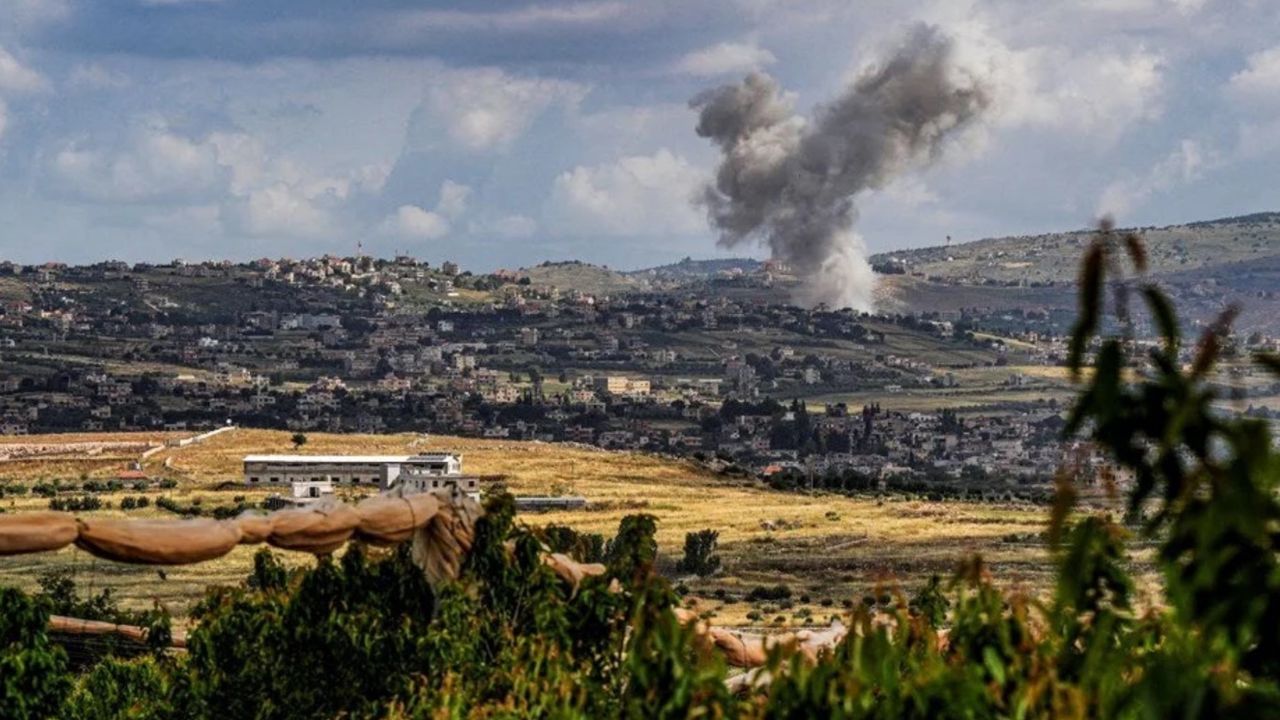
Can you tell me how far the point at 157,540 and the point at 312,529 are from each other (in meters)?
0.98

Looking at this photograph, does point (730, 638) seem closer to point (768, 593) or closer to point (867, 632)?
point (867, 632)

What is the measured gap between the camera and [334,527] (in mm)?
11336

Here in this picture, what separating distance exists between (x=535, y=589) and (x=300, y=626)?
6.44 ft

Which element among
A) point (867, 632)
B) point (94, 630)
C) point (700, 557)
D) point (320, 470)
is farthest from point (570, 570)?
point (320, 470)

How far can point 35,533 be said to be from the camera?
1025cm

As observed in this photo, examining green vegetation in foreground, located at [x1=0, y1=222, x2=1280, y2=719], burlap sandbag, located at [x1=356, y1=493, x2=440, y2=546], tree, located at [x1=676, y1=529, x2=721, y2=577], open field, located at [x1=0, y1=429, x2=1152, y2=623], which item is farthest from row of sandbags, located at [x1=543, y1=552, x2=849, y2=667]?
tree, located at [x1=676, y1=529, x2=721, y2=577]

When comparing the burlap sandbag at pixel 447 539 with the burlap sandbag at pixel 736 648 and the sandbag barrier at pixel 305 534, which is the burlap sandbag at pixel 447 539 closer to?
the sandbag barrier at pixel 305 534

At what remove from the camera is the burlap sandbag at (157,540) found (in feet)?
33.9

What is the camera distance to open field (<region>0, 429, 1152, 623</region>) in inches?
2889

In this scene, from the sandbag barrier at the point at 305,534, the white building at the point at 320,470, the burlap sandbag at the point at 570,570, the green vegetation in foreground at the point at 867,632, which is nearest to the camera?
the green vegetation in foreground at the point at 867,632

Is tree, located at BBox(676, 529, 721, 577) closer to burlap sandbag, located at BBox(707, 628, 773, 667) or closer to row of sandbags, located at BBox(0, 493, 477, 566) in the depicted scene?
burlap sandbag, located at BBox(707, 628, 773, 667)

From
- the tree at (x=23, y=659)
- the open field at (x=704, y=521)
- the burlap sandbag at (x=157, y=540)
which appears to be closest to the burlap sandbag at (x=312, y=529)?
the burlap sandbag at (x=157, y=540)

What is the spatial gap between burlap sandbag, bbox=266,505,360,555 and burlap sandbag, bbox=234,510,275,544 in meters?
0.03

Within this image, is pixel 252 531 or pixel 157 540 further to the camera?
pixel 252 531
